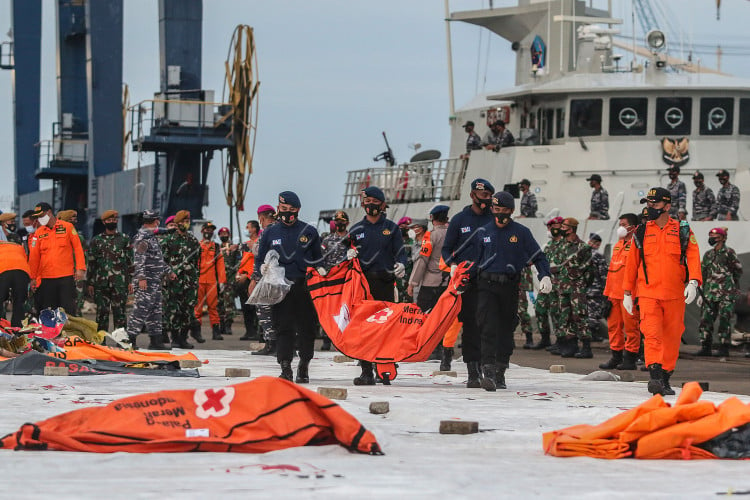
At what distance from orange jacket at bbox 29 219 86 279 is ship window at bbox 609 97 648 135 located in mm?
10661

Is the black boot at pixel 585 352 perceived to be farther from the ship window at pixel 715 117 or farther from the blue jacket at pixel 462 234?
the ship window at pixel 715 117

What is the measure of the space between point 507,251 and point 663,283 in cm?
124

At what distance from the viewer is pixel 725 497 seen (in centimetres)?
543

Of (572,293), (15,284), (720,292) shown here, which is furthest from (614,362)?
(15,284)

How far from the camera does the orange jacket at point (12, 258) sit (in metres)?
14.5

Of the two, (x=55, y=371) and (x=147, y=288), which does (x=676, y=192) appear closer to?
(x=147, y=288)

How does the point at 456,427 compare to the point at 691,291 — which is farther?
the point at 691,291

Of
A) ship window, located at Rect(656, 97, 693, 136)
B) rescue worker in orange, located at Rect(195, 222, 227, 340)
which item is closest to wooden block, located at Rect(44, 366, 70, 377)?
rescue worker in orange, located at Rect(195, 222, 227, 340)

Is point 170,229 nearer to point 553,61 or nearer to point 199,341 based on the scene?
point 199,341

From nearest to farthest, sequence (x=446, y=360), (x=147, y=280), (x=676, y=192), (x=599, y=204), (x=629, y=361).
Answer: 1. (x=446, y=360)
2. (x=629, y=361)
3. (x=147, y=280)
4. (x=676, y=192)
5. (x=599, y=204)

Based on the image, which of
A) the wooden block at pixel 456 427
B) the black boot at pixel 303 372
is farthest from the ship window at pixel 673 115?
the wooden block at pixel 456 427

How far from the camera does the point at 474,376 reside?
1127 centimetres

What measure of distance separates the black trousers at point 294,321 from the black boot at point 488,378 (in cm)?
148

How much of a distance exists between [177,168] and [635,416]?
A: 26.6 m
